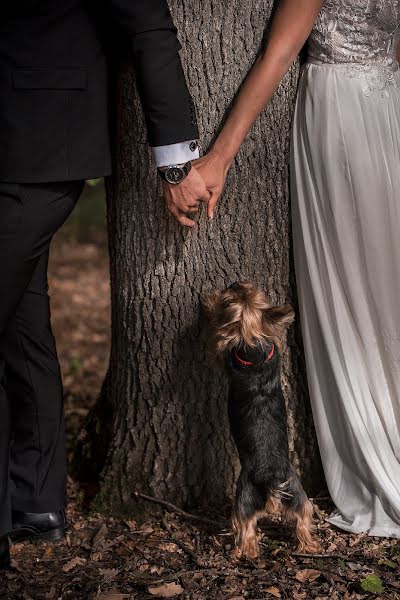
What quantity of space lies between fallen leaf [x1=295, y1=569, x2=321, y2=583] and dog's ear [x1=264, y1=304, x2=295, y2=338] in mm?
1037

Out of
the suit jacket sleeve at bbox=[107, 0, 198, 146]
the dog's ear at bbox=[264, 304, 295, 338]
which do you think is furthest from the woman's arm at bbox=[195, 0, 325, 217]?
the dog's ear at bbox=[264, 304, 295, 338]

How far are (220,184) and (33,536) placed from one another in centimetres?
193

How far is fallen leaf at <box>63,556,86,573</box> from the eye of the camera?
12.4ft

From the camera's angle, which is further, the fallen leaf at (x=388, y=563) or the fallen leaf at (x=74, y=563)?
the fallen leaf at (x=74, y=563)

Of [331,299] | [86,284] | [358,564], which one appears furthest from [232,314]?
[86,284]

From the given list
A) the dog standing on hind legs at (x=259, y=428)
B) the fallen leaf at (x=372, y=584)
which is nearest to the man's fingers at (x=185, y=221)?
the dog standing on hind legs at (x=259, y=428)

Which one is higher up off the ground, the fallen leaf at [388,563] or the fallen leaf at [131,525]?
the fallen leaf at [131,525]

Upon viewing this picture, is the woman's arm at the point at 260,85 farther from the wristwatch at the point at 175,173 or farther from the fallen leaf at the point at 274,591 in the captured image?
the fallen leaf at the point at 274,591

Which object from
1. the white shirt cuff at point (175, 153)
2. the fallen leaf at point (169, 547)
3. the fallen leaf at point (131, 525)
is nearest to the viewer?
the white shirt cuff at point (175, 153)

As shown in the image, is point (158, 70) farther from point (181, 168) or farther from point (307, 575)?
point (307, 575)

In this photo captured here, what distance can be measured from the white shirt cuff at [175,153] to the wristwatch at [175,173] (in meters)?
0.02

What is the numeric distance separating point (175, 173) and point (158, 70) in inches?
16.7

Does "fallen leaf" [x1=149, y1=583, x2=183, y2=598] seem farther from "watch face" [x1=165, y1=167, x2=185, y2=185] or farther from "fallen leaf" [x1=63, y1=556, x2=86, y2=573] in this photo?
"watch face" [x1=165, y1=167, x2=185, y2=185]

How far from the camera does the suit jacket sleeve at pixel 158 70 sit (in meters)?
3.17
